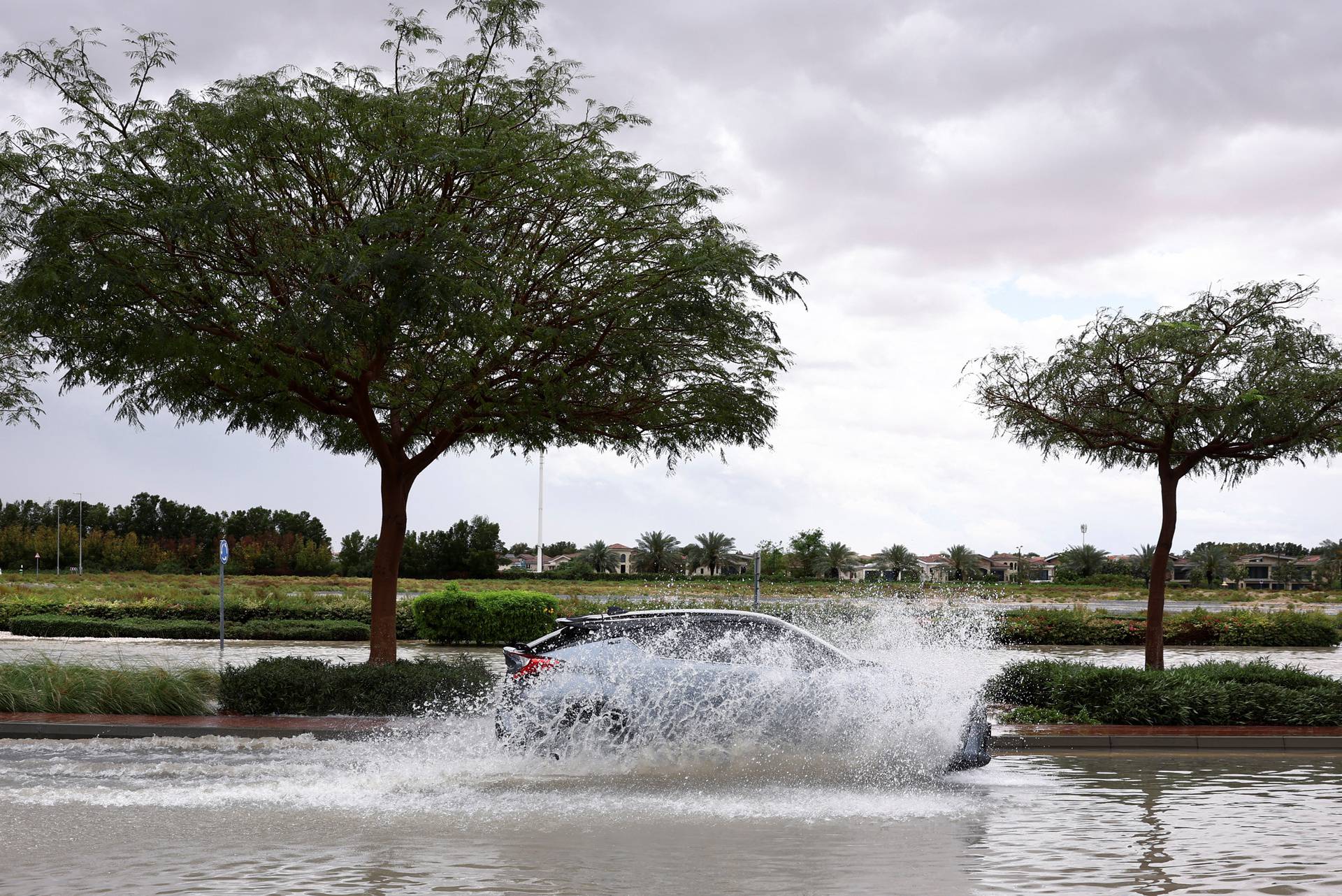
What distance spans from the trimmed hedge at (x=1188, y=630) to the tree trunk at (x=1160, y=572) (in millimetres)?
14600

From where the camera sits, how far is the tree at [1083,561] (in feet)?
311

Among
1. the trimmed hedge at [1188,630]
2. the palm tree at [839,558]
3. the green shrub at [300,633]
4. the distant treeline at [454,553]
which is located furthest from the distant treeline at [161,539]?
the trimmed hedge at [1188,630]

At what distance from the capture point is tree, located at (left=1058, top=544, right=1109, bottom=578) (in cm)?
9494

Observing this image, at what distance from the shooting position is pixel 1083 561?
9544cm

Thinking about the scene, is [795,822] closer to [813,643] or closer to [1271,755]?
[813,643]

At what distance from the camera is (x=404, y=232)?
14070 millimetres

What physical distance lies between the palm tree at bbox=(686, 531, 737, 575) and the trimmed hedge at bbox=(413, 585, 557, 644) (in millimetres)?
74744

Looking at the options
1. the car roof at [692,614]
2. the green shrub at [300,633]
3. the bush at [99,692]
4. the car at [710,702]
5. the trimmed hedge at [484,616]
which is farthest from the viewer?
the green shrub at [300,633]

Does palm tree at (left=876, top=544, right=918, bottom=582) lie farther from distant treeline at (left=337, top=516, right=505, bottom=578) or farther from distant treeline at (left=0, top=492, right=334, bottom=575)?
distant treeline at (left=0, top=492, right=334, bottom=575)

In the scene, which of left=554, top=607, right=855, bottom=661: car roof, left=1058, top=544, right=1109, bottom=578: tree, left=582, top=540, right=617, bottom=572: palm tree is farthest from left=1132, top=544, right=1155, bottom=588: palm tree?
left=554, top=607, right=855, bottom=661: car roof

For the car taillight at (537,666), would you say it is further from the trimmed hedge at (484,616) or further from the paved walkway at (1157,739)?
the trimmed hedge at (484,616)

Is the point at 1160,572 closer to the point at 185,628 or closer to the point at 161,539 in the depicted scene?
the point at 185,628

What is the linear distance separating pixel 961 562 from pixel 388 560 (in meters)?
91.0

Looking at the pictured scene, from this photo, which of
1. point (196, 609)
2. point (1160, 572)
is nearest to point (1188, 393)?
point (1160, 572)
